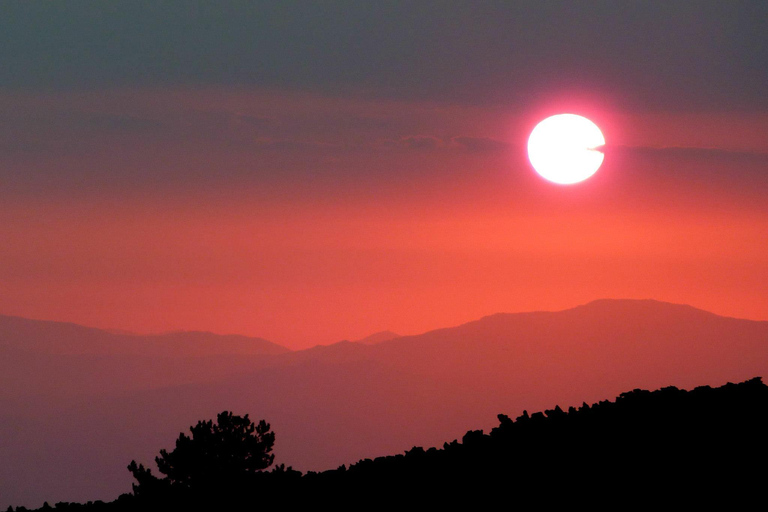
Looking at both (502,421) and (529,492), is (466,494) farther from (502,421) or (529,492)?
(502,421)

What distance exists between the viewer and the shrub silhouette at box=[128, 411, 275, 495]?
143ft

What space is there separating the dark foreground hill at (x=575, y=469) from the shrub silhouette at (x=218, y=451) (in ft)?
82.2

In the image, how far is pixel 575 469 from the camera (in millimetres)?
14555

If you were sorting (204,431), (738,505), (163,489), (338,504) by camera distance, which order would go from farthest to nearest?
(204,431)
(163,489)
(338,504)
(738,505)

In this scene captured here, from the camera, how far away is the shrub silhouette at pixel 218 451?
43594mm

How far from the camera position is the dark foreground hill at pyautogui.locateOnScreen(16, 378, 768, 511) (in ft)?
44.3

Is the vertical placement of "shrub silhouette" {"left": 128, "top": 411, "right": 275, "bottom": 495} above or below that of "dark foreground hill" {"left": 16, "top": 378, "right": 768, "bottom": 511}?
above

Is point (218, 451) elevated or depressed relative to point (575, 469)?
Result: elevated

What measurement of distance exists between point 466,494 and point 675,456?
3598 millimetres

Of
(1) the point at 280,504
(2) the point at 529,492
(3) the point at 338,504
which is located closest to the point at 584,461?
(2) the point at 529,492

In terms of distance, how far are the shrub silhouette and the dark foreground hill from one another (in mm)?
25061

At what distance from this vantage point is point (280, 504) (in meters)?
16.3

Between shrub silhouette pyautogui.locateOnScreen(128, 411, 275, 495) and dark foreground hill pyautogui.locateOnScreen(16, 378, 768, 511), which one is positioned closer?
dark foreground hill pyautogui.locateOnScreen(16, 378, 768, 511)

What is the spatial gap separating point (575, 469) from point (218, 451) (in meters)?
34.2
